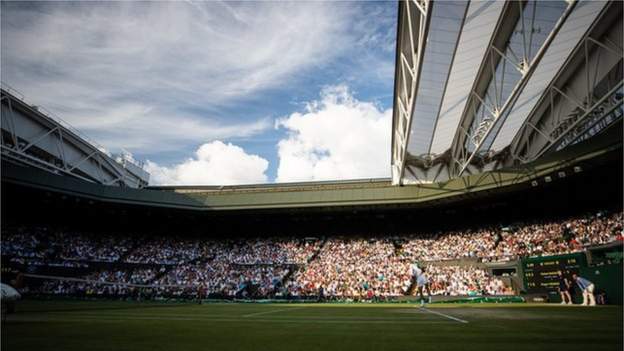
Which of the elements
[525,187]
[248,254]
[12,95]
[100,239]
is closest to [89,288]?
[100,239]

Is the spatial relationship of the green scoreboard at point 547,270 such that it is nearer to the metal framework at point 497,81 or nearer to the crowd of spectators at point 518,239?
the crowd of spectators at point 518,239

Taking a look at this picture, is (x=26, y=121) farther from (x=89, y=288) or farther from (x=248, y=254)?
(x=248, y=254)

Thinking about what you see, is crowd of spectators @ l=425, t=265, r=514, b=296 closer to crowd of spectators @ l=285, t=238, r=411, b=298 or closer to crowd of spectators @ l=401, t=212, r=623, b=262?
crowd of spectators @ l=401, t=212, r=623, b=262

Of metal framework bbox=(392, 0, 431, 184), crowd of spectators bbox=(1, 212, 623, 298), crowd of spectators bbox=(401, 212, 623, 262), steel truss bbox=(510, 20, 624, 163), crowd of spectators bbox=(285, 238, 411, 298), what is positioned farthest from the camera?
crowd of spectators bbox=(285, 238, 411, 298)

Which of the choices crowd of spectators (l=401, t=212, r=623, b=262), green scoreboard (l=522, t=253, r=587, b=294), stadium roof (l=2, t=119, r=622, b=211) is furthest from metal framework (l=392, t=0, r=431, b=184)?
green scoreboard (l=522, t=253, r=587, b=294)

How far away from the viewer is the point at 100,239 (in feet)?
156

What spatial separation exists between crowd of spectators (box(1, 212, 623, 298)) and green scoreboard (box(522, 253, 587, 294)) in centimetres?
252

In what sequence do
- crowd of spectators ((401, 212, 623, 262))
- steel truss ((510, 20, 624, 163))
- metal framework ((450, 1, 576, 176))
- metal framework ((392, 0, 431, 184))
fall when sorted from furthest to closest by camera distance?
1. crowd of spectators ((401, 212, 623, 262))
2. steel truss ((510, 20, 624, 163))
3. metal framework ((392, 0, 431, 184))
4. metal framework ((450, 1, 576, 176))

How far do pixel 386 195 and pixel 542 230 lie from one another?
49.5ft

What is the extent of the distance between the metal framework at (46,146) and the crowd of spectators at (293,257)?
8727 mm

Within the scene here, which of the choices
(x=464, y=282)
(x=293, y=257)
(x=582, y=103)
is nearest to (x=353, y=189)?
(x=293, y=257)

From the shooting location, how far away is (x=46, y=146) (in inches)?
1516

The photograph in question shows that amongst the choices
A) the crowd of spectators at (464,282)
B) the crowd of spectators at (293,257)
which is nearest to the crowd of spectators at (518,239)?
the crowd of spectators at (293,257)

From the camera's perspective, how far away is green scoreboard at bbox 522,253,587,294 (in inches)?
1009
